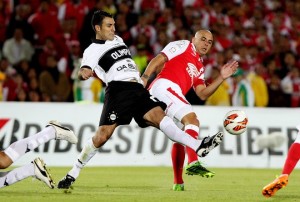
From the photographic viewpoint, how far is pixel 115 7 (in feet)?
72.5

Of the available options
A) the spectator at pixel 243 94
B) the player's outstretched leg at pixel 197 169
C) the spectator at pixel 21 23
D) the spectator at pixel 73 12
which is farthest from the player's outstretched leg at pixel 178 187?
the spectator at pixel 73 12

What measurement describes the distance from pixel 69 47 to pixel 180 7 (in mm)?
3803

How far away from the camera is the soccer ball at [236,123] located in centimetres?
1105

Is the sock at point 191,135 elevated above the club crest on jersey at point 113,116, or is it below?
below

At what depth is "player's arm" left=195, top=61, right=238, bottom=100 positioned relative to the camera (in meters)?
10.7

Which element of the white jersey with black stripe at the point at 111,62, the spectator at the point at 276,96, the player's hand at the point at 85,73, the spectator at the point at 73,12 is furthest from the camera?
the spectator at the point at 73,12

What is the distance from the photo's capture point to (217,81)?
10.8 m

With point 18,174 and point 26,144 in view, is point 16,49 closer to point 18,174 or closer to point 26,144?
point 26,144

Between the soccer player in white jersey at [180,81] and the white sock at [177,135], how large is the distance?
0.42 metres

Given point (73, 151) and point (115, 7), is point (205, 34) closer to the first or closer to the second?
point (73, 151)

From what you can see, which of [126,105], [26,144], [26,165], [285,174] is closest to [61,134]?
[26,144]

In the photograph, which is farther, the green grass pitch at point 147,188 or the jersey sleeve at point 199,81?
the jersey sleeve at point 199,81

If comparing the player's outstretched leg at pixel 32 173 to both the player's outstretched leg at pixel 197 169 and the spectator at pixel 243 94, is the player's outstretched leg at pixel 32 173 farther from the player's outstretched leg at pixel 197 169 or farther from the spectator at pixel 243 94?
the spectator at pixel 243 94

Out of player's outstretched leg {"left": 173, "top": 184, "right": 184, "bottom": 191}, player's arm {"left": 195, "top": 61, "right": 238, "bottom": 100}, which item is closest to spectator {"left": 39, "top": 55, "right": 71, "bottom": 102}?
player's arm {"left": 195, "top": 61, "right": 238, "bottom": 100}
